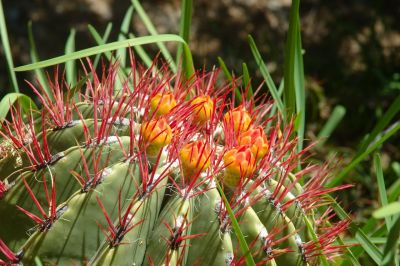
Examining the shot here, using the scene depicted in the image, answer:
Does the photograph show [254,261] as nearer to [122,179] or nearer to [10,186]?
[122,179]

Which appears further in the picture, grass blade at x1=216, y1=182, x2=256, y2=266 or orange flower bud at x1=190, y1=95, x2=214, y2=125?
orange flower bud at x1=190, y1=95, x2=214, y2=125

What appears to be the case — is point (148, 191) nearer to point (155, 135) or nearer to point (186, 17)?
point (155, 135)

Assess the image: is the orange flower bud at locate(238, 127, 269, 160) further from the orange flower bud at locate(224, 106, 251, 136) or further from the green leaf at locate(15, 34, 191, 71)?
the green leaf at locate(15, 34, 191, 71)

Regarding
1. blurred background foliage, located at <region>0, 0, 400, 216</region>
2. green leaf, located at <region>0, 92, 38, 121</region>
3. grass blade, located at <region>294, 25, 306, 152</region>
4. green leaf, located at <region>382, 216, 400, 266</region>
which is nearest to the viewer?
green leaf, located at <region>382, 216, 400, 266</region>

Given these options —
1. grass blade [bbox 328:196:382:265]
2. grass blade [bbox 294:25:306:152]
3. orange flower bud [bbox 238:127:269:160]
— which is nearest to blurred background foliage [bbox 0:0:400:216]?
grass blade [bbox 294:25:306:152]

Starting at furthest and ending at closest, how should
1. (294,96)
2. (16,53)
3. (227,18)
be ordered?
(227,18) < (16,53) < (294,96)

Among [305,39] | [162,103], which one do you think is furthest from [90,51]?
[305,39]

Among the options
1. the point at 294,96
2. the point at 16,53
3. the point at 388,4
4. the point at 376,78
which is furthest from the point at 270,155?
the point at 388,4
